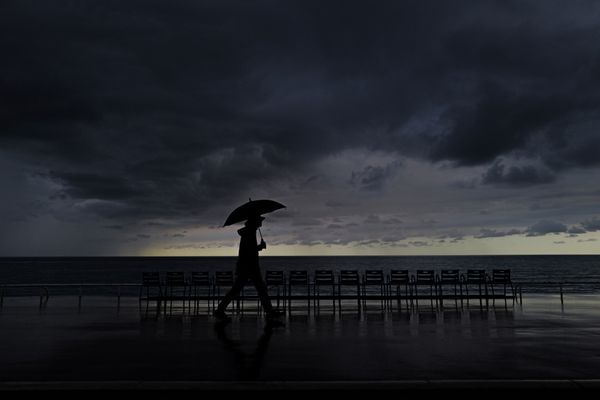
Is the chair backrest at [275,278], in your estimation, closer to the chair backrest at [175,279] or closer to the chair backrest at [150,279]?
the chair backrest at [175,279]

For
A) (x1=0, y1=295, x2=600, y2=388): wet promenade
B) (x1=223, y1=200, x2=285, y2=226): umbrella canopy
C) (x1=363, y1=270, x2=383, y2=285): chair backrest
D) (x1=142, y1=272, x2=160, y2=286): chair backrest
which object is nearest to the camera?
(x1=0, y1=295, x2=600, y2=388): wet promenade


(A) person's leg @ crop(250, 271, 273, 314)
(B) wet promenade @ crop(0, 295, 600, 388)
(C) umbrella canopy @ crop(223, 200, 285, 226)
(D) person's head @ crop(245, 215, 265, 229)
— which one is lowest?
(B) wet promenade @ crop(0, 295, 600, 388)

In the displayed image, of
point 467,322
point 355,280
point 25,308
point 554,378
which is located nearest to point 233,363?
point 554,378

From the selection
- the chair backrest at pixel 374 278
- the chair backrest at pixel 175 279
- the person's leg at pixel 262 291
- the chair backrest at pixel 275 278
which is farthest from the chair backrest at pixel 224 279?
the person's leg at pixel 262 291

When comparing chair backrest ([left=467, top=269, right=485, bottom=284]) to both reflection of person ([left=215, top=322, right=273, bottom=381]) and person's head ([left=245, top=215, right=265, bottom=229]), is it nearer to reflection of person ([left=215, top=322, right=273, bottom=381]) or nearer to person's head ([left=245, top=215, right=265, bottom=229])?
person's head ([left=245, top=215, right=265, bottom=229])

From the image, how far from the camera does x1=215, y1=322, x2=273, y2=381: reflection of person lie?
6105 millimetres

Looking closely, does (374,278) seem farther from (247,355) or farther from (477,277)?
(247,355)

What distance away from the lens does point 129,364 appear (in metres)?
6.75

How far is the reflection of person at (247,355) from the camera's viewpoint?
611cm

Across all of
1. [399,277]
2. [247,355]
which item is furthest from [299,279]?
[247,355]

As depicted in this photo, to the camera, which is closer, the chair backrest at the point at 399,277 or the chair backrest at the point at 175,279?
the chair backrest at the point at 175,279

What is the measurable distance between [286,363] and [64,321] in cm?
775

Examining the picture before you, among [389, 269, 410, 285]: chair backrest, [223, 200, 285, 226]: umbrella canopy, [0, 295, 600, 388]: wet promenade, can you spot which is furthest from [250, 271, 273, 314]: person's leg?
[389, 269, 410, 285]: chair backrest

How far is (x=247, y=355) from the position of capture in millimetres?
7309
